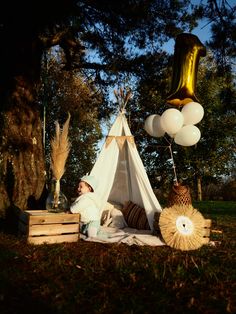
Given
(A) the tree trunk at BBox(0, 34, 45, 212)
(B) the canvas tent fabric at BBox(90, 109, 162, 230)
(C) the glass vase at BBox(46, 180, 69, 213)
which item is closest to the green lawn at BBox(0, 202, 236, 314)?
(C) the glass vase at BBox(46, 180, 69, 213)

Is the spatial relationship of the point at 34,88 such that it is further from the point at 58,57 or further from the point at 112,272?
the point at 58,57

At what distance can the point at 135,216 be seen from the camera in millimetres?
5594

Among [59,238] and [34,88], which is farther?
[34,88]

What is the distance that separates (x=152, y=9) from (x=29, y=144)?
132 inches

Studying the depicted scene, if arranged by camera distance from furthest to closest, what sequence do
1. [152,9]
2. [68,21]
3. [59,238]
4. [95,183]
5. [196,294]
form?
[152,9], [68,21], [95,183], [59,238], [196,294]

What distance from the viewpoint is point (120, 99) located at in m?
6.28

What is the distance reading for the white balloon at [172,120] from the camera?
17.3 feet

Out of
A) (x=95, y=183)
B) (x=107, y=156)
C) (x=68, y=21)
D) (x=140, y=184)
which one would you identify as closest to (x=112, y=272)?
(x=95, y=183)

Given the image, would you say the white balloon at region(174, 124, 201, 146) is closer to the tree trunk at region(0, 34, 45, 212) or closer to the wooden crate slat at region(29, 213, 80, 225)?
the wooden crate slat at region(29, 213, 80, 225)

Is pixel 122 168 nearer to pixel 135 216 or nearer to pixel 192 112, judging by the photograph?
pixel 135 216

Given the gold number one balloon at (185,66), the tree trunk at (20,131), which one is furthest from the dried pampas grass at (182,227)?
the tree trunk at (20,131)

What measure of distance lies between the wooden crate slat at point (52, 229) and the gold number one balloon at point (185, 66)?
249cm

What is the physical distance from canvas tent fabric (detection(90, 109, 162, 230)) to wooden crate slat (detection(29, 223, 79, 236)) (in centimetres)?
115

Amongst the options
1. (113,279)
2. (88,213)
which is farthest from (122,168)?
(113,279)
